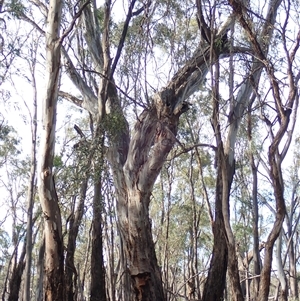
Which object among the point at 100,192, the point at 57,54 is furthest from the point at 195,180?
the point at 57,54

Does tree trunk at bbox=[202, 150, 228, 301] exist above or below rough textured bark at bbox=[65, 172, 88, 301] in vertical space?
below

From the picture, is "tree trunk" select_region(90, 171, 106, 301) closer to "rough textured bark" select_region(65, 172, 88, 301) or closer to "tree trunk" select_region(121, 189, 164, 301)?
"rough textured bark" select_region(65, 172, 88, 301)

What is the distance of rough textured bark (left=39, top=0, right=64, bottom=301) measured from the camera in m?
7.18

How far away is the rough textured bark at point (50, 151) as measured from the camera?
7.18m

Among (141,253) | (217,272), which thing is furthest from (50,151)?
(217,272)

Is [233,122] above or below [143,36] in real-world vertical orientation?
below

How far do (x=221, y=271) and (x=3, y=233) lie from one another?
12646 mm

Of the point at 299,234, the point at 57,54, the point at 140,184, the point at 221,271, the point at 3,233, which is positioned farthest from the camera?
the point at 299,234

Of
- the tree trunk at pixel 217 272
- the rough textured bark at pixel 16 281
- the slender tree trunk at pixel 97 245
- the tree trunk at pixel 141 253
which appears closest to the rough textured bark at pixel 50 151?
the tree trunk at pixel 141 253

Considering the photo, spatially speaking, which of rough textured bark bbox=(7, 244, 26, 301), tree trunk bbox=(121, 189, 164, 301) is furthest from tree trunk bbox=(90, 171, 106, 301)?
rough textured bark bbox=(7, 244, 26, 301)

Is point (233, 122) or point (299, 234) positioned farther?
point (299, 234)

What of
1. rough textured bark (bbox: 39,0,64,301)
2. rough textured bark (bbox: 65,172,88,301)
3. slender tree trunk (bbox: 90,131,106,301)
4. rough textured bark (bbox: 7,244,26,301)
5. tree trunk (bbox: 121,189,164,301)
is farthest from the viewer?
rough textured bark (bbox: 7,244,26,301)

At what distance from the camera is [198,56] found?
8.84 meters

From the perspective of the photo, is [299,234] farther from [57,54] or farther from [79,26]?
[57,54]
